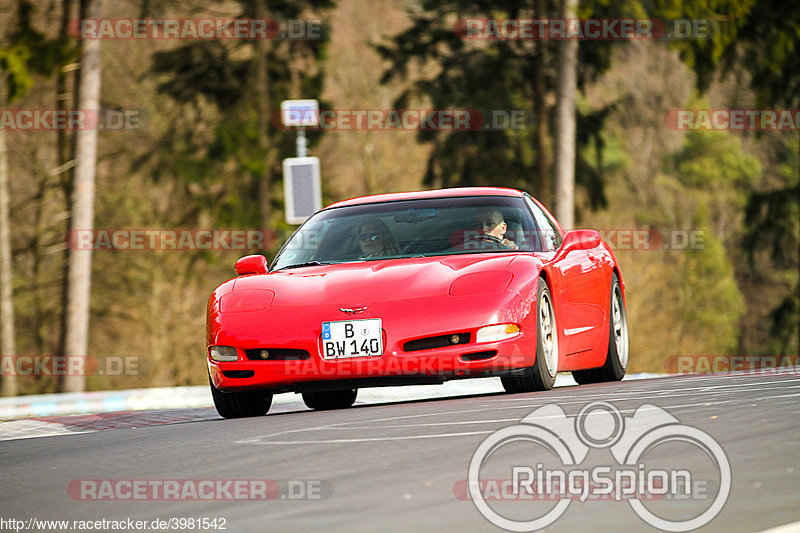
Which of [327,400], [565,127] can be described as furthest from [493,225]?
[565,127]

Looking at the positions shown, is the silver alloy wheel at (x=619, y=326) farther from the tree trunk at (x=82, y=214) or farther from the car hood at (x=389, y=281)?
the tree trunk at (x=82, y=214)

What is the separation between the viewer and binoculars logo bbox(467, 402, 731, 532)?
4.79 metres

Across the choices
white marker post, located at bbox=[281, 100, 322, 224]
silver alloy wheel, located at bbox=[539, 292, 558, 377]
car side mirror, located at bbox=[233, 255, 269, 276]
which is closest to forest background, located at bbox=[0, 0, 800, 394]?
white marker post, located at bbox=[281, 100, 322, 224]

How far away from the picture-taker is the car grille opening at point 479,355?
8602 millimetres

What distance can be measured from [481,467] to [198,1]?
29.3m

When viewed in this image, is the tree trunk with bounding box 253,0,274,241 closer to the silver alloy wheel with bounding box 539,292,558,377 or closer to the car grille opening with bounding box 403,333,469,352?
the silver alloy wheel with bounding box 539,292,558,377

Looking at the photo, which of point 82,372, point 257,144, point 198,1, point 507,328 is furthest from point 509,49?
point 507,328

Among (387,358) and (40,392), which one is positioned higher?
(387,358)

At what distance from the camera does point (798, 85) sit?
25594mm

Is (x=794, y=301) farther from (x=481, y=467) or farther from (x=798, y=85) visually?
(x=481, y=467)

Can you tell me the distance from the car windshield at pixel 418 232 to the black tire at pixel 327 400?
146 cm

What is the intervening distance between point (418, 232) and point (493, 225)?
22.0 inches

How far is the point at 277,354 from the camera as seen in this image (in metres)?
Answer: 8.86

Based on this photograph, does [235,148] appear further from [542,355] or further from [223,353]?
[542,355]
